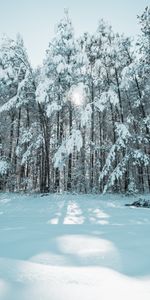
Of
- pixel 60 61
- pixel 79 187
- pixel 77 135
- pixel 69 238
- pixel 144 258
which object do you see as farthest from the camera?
pixel 79 187

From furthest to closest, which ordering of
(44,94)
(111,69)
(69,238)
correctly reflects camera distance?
(111,69) → (44,94) → (69,238)

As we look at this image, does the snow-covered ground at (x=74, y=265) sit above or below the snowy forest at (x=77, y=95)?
below

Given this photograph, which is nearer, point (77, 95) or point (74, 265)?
point (74, 265)

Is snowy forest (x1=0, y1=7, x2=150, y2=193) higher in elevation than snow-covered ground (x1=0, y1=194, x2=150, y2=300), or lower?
higher

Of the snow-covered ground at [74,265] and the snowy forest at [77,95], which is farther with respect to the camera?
the snowy forest at [77,95]

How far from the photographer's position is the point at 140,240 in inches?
172

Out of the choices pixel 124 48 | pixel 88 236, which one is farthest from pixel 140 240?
pixel 124 48

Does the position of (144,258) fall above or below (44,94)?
below

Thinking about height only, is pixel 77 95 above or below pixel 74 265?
above

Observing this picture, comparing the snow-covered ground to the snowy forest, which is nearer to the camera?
the snow-covered ground

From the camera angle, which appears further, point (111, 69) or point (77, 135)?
point (111, 69)

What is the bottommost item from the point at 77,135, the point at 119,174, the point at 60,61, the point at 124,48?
the point at 119,174

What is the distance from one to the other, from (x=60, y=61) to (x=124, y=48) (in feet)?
16.8

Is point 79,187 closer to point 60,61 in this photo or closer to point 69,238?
point 60,61
